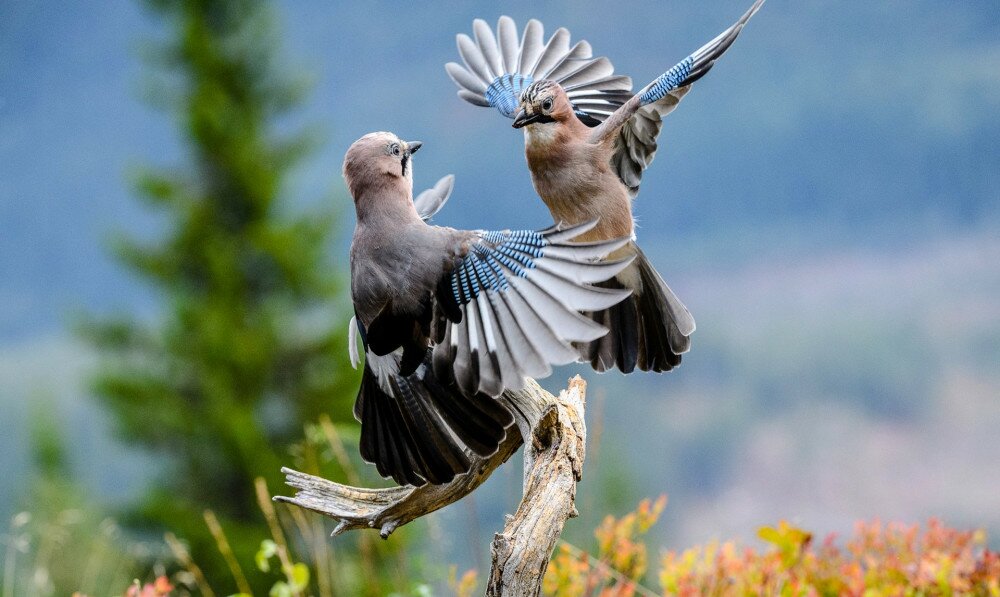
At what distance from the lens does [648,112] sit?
10.9 ft

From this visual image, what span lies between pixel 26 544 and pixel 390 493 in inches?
A: 63.9

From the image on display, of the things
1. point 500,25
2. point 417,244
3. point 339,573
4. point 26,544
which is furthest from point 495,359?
point 339,573

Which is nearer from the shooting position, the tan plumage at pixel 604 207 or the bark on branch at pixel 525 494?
the bark on branch at pixel 525 494

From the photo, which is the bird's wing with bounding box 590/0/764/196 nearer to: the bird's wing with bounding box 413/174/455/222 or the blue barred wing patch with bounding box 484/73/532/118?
the blue barred wing patch with bounding box 484/73/532/118

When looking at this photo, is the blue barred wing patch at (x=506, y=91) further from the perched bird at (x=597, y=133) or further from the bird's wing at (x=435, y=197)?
the bird's wing at (x=435, y=197)

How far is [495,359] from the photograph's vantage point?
8.48 ft

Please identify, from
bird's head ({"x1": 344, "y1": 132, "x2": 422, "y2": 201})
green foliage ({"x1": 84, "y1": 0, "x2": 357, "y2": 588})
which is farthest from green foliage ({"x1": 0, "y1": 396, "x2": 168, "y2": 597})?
bird's head ({"x1": 344, "y1": 132, "x2": 422, "y2": 201})

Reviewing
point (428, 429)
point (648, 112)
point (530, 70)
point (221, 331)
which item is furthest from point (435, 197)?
point (221, 331)

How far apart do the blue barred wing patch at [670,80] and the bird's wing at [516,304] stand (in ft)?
1.70

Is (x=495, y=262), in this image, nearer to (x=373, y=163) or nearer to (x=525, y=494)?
(x=373, y=163)

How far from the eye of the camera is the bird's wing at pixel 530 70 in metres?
3.52

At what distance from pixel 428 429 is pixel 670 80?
4.07 feet

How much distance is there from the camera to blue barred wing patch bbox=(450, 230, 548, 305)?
2.64 metres

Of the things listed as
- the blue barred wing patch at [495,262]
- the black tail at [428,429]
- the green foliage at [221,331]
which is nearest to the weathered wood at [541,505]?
the black tail at [428,429]
